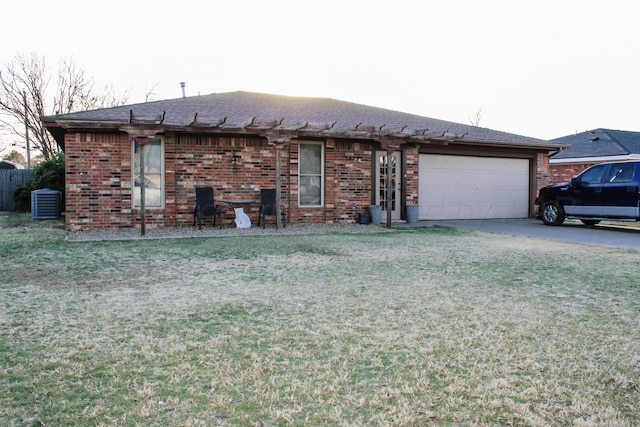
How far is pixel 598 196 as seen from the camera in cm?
1180

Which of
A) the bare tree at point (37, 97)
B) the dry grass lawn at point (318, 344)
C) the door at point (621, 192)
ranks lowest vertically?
the dry grass lawn at point (318, 344)

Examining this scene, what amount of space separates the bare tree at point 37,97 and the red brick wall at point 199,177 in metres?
19.2

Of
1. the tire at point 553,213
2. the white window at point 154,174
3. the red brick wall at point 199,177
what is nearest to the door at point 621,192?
the tire at point 553,213

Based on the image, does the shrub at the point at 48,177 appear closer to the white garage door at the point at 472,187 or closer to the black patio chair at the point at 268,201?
the black patio chair at the point at 268,201

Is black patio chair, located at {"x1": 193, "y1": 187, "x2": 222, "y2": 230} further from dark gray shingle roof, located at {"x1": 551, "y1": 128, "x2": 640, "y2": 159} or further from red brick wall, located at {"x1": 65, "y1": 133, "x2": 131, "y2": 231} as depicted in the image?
dark gray shingle roof, located at {"x1": 551, "y1": 128, "x2": 640, "y2": 159}

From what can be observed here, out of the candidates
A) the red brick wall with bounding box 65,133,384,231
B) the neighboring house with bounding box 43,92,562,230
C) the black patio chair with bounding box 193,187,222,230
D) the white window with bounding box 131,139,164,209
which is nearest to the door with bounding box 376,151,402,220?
the neighboring house with bounding box 43,92,562,230

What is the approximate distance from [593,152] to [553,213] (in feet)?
37.3

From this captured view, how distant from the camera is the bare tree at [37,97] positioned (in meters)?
27.6

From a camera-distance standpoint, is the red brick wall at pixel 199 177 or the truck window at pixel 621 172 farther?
the truck window at pixel 621 172

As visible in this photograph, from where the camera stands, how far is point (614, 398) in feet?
8.37

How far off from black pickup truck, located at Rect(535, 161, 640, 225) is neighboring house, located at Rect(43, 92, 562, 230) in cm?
247

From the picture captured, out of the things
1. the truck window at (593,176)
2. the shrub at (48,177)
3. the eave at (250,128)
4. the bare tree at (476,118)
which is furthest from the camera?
the bare tree at (476,118)

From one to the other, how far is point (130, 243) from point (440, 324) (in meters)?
6.74

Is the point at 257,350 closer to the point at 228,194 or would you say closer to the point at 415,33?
the point at 228,194
